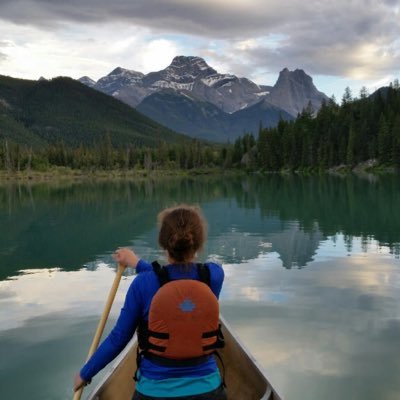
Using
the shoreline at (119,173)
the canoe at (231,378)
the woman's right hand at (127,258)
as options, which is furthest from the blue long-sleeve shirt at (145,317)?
the shoreline at (119,173)

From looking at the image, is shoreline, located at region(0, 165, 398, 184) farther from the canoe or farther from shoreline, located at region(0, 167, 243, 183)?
the canoe

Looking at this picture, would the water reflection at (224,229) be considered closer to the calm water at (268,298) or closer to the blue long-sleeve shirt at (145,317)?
the calm water at (268,298)

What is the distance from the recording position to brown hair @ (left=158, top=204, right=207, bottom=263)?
4.61 metres

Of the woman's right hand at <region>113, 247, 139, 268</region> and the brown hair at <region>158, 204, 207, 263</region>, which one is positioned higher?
A: the brown hair at <region>158, 204, 207, 263</region>

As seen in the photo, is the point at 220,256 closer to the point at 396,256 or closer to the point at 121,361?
the point at 396,256

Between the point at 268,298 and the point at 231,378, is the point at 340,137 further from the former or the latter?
the point at 231,378

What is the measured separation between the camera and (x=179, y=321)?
4566 mm

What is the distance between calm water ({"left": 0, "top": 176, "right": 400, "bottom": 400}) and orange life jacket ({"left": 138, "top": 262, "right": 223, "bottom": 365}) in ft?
6.70

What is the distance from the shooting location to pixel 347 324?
1263 cm

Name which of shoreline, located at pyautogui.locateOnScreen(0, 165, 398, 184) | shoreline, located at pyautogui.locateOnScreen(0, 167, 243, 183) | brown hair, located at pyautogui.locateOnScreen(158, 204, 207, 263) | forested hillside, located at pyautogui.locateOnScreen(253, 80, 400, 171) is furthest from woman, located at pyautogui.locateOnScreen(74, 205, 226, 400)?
shoreline, located at pyautogui.locateOnScreen(0, 167, 243, 183)

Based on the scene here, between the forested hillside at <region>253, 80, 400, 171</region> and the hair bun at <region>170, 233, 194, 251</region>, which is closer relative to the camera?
the hair bun at <region>170, 233, 194, 251</region>

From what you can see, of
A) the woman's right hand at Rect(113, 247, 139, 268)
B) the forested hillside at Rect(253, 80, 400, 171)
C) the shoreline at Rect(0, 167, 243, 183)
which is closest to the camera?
the woman's right hand at Rect(113, 247, 139, 268)

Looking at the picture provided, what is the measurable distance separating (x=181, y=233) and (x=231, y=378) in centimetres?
363

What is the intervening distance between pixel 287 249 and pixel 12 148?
155 meters
